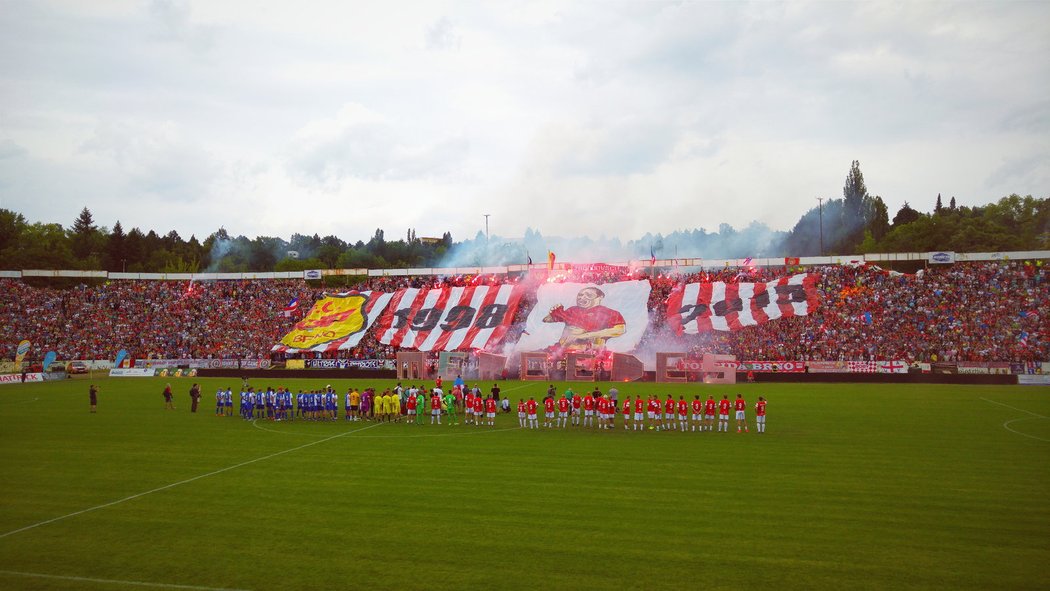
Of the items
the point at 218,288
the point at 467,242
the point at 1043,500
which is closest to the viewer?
the point at 1043,500

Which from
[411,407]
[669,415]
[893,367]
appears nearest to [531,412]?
[411,407]

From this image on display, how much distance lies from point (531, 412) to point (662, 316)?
3785 centimetres

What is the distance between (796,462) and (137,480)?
59.4ft

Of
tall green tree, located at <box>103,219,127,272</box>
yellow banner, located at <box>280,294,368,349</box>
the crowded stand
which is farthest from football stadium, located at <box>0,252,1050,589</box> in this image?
tall green tree, located at <box>103,219,127,272</box>

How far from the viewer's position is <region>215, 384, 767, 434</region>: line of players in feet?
86.2

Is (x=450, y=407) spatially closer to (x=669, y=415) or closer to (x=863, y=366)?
(x=669, y=415)

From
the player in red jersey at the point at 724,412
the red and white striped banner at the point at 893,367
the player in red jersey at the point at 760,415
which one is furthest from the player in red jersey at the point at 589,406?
the red and white striped banner at the point at 893,367

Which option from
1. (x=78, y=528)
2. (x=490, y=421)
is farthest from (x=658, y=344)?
(x=78, y=528)

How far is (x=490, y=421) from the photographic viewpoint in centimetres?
2853

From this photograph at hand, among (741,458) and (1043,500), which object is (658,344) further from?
(1043,500)

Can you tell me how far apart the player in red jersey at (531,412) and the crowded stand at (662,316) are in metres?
29.0

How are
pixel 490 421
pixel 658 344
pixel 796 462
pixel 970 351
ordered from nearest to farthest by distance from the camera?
pixel 796 462 → pixel 490 421 → pixel 970 351 → pixel 658 344

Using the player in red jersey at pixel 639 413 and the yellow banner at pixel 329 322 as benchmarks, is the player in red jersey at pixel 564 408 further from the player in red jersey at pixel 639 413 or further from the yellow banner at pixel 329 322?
the yellow banner at pixel 329 322

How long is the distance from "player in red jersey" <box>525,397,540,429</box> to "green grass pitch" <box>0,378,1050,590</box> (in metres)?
1.22
